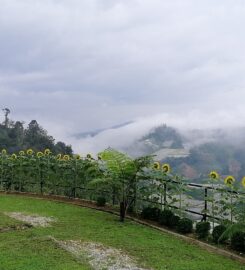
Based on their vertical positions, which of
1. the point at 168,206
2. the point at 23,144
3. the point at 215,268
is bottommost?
the point at 215,268

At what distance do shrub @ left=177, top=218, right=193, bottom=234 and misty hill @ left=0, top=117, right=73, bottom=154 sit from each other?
27.2m

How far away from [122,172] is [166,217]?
137cm

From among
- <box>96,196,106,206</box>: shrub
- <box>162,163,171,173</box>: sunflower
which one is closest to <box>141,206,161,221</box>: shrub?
<box>162,163,171,173</box>: sunflower

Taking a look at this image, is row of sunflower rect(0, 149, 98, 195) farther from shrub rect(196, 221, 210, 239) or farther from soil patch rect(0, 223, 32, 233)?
shrub rect(196, 221, 210, 239)

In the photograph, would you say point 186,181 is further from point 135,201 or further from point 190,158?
point 190,158

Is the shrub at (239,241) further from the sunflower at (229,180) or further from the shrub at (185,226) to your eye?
the shrub at (185,226)

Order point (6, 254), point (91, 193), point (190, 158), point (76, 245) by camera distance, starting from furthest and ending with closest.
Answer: point (190, 158)
point (91, 193)
point (76, 245)
point (6, 254)

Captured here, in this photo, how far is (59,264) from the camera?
6035 millimetres

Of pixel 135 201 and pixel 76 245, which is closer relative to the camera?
pixel 76 245

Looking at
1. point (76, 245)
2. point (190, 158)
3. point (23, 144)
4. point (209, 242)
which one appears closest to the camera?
point (76, 245)

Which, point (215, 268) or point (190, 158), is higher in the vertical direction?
point (190, 158)

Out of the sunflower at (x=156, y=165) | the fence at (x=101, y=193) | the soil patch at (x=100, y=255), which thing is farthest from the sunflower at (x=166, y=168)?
the soil patch at (x=100, y=255)

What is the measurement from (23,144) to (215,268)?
3491 cm

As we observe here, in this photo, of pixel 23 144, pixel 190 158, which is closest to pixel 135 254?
pixel 23 144
